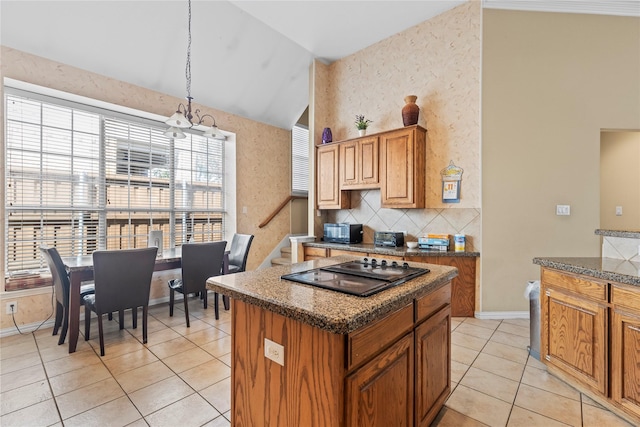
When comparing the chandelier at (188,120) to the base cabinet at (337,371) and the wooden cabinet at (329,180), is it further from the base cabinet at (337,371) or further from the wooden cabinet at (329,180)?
the base cabinet at (337,371)

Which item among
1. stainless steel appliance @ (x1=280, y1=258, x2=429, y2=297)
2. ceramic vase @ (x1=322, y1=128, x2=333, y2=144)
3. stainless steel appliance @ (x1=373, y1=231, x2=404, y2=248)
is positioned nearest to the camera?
stainless steel appliance @ (x1=280, y1=258, x2=429, y2=297)

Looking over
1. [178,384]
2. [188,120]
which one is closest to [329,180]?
[188,120]

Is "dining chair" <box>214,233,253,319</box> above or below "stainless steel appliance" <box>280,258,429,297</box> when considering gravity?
below

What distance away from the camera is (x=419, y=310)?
145 centimetres

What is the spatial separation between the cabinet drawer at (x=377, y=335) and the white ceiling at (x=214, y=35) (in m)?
3.61

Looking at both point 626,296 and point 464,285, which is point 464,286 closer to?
point 464,285

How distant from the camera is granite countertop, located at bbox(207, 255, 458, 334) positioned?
0.99 meters

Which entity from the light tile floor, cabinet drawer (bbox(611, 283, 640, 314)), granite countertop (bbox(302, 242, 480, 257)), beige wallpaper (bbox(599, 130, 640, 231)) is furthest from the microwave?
beige wallpaper (bbox(599, 130, 640, 231))

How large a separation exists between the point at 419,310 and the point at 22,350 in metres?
3.43

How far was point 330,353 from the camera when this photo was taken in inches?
39.8

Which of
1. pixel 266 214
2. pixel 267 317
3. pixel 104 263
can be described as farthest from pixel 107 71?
pixel 267 317

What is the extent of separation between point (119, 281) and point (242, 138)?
10.0 ft

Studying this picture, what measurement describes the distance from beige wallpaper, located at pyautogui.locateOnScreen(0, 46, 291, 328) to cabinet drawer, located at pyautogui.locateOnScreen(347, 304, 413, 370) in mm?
3796

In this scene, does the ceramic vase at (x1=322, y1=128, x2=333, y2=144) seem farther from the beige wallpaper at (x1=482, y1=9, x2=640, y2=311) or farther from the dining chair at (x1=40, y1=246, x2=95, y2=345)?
the dining chair at (x1=40, y1=246, x2=95, y2=345)
